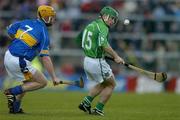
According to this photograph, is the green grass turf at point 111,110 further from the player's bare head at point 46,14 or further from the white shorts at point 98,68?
the player's bare head at point 46,14

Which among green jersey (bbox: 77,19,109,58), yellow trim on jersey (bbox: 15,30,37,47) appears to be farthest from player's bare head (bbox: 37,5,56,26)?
green jersey (bbox: 77,19,109,58)

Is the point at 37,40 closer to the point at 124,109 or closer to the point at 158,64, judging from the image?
the point at 124,109

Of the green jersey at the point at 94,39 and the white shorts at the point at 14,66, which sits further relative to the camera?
the green jersey at the point at 94,39

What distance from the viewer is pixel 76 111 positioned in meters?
16.7

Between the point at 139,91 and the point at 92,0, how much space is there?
5.05 m

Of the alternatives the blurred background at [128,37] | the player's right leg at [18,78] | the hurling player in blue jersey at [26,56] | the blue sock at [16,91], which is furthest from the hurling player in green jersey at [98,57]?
the blurred background at [128,37]

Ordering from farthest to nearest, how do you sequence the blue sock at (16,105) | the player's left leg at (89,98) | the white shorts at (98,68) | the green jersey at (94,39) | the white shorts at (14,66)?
the player's left leg at (89,98) < the white shorts at (98,68) < the green jersey at (94,39) < the blue sock at (16,105) < the white shorts at (14,66)

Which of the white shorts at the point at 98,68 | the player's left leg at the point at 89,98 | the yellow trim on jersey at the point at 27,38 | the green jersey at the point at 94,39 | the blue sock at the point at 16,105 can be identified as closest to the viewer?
the yellow trim on jersey at the point at 27,38

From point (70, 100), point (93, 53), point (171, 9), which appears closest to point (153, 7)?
point (171, 9)

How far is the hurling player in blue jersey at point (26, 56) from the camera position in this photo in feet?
48.4

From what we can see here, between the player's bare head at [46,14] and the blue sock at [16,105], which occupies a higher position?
the player's bare head at [46,14]

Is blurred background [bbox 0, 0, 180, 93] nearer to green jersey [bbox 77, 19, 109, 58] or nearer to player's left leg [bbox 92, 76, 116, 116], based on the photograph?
player's left leg [bbox 92, 76, 116, 116]

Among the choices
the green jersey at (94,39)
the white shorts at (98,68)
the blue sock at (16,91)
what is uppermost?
the green jersey at (94,39)

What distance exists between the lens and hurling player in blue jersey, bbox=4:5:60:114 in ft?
48.4
